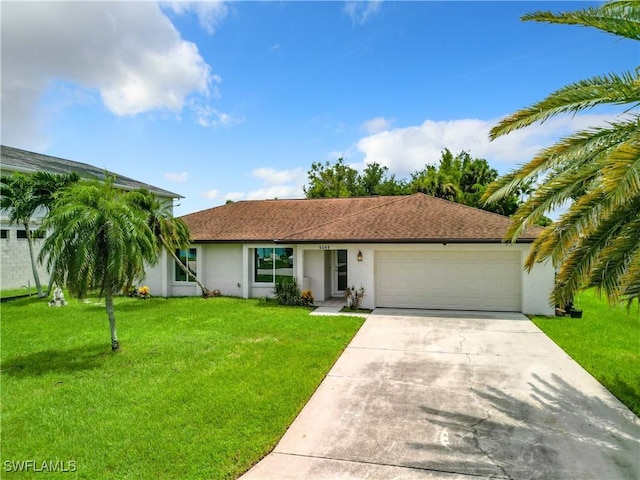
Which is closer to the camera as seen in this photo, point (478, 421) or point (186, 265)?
point (478, 421)

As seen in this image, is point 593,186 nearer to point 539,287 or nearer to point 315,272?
point 539,287

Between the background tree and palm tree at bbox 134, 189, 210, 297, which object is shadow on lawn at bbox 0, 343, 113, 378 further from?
the background tree

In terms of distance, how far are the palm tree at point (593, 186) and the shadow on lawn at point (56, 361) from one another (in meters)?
9.98

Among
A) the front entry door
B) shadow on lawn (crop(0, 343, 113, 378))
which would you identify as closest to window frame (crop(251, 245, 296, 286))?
the front entry door

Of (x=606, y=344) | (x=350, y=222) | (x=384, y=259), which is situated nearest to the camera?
(x=606, y=344)

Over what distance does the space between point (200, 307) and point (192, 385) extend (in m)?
8.66

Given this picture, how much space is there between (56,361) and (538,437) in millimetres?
10442

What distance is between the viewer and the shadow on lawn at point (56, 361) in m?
8.23

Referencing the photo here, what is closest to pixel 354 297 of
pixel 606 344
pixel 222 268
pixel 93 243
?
pixel 222 268

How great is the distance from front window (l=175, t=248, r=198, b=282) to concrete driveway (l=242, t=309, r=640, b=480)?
12.0m

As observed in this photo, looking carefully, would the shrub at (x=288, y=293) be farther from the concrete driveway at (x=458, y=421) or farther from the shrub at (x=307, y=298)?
the concrete driveway at (x=458, y=421)

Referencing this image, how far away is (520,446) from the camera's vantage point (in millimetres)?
5000

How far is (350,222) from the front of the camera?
55.7 feet

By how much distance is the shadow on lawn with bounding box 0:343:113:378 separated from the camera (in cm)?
823
